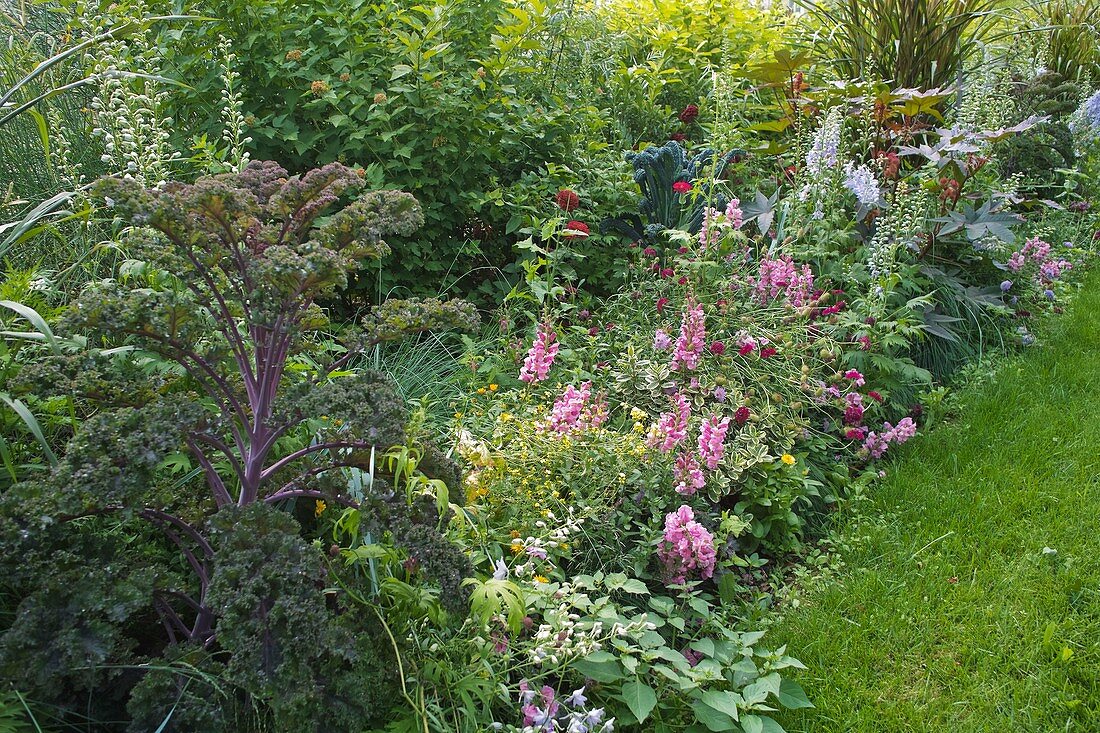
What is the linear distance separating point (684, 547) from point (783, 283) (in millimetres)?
1693

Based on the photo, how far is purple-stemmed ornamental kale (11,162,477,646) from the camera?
1.60 meters

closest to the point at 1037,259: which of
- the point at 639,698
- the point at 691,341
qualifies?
the point at 691,341

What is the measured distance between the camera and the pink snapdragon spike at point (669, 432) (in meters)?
2.76

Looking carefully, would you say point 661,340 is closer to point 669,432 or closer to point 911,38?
point 669,432

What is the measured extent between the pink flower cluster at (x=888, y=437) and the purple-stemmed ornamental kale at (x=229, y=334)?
6.64ft

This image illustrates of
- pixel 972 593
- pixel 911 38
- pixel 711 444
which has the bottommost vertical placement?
pixel 972 593

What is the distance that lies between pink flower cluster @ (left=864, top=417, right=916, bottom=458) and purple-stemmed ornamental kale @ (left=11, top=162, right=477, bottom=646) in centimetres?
202

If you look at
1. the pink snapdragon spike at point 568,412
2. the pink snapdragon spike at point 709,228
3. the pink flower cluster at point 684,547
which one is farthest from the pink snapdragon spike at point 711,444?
the pink snapdragon spike at point 709,228

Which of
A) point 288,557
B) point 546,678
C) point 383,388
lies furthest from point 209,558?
point 546,678

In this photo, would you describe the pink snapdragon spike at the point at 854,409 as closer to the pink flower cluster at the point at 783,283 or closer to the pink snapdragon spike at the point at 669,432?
the pink flower cluster at the point at 783,283

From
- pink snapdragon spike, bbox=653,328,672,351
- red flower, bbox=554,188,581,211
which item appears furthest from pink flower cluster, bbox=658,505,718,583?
red flower, bbox=554,188,581,211

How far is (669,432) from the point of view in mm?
2760

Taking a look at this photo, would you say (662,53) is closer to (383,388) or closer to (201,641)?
(383,388)

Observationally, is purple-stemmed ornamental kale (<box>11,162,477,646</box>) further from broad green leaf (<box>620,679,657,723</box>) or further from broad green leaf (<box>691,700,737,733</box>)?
broad green leaf (<box>691,700,737,733</box>)
